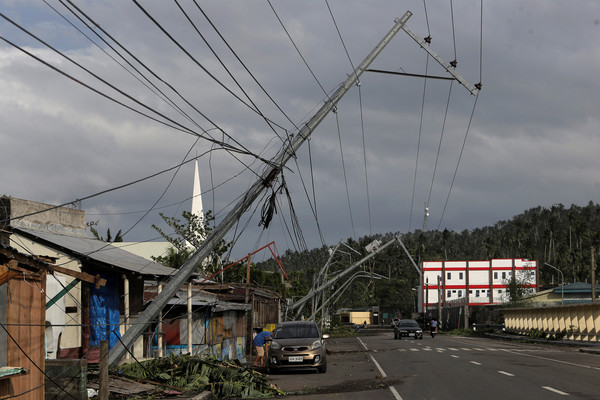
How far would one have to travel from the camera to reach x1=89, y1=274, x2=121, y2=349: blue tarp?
19.9 m

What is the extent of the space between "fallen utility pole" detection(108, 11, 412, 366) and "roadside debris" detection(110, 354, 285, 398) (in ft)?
3.45

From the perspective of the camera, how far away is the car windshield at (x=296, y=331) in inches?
959

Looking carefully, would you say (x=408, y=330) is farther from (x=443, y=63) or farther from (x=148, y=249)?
(x=148, y=249)

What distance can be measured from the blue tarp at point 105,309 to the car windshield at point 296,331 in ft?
18.6

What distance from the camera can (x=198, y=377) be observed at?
17.5 m

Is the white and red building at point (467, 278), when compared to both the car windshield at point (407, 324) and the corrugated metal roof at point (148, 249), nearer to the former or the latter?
the corrugated metal roof at point (148, 249)

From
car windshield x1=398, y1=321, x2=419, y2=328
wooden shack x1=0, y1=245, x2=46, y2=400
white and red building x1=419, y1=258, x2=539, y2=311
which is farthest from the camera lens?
white and red building x1=419, y1=258, x2=539, y2=311

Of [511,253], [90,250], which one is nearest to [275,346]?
[90,250]

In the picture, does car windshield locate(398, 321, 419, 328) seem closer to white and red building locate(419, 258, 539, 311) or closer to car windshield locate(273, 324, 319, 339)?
car windshield locate(273, 324, 319, 339)

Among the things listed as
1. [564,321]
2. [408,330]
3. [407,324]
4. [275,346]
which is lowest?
[408,330]

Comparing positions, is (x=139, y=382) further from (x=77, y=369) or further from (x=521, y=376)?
(x=521, y=376)

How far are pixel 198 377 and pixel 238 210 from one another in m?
4.10

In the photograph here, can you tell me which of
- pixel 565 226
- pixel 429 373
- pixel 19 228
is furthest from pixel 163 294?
pixel 565 226

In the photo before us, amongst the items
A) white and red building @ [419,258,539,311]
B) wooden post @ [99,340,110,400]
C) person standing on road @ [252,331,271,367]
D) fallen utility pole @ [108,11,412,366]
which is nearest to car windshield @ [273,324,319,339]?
person standing on road @ [252,331,271,367]
